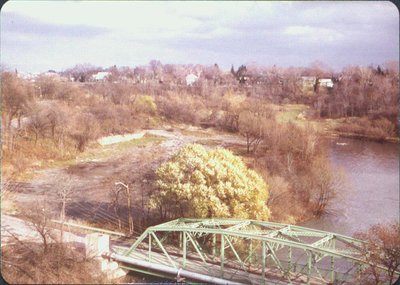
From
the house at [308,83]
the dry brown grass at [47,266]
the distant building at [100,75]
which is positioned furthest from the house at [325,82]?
the dry brown grass at [47,266]

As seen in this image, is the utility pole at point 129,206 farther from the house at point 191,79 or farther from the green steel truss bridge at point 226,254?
the house at point 191,79

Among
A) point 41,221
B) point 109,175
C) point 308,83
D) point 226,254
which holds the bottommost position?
point 226,254

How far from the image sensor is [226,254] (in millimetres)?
4387

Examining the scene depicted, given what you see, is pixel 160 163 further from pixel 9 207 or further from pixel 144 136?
pixel 9 207

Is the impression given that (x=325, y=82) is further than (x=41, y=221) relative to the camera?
Yes

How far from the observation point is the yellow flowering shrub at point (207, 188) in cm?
430

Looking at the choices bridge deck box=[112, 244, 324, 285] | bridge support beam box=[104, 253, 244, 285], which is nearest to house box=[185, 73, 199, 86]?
bridge deck box=[112, 244, 324, 285]

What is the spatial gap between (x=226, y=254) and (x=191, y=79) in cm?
165

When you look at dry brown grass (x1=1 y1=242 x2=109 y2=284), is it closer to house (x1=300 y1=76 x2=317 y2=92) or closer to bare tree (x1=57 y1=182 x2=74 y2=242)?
bare tree (x1=57 y1=182 x2=74 y2=242)

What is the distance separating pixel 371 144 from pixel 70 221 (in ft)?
10.9

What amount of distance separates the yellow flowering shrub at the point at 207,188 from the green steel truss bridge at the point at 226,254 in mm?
129

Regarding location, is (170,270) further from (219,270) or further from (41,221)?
(41,221)

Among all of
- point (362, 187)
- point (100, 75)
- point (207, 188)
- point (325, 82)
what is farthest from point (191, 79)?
point (362, 187)

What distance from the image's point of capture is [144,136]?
4602mm
